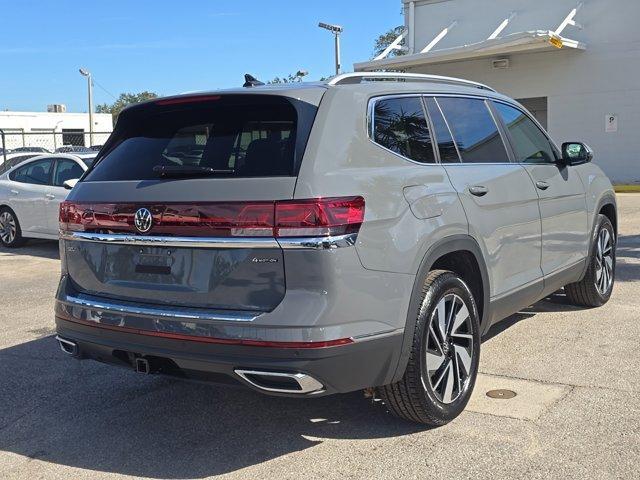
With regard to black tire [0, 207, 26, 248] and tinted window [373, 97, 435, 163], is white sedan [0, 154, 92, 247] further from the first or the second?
tinted window [373, 97, 435, 163]

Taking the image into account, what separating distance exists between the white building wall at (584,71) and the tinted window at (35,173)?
1438 centimetres

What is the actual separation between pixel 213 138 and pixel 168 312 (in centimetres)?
96

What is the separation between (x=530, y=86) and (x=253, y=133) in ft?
62.1

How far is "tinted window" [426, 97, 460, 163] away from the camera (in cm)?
432

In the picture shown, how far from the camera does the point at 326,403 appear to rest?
14.8 ft

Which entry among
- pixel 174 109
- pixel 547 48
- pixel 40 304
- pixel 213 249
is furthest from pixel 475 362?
pixel 547 48

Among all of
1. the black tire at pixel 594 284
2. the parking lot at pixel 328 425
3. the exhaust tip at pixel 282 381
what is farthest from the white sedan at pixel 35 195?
the exhaust tip at pixel 282 381

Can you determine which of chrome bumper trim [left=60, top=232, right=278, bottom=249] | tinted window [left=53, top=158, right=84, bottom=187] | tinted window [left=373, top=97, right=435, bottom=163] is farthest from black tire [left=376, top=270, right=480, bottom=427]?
tinted window [left=53, top=158, right=84, bottom=187]

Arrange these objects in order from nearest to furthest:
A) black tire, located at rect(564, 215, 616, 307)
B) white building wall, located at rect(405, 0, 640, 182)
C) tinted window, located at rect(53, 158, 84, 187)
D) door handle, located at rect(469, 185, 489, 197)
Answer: door handle, located at rect(469, 185, 489, 197) → black tire, located at rect(564, 215, 616, 307) → tinted window, located at rect(53, 158, 84, 187) → white building wall, located at rect(405, 0, 640, 182)

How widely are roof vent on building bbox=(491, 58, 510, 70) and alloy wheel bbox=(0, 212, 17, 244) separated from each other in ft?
47.9

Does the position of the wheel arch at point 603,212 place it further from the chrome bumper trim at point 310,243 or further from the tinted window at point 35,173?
the tinted window at point 35,173

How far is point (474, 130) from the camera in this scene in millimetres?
4781

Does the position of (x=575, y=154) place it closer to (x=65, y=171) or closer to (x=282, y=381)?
(x=282, y=381)

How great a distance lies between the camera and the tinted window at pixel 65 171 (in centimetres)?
1102
